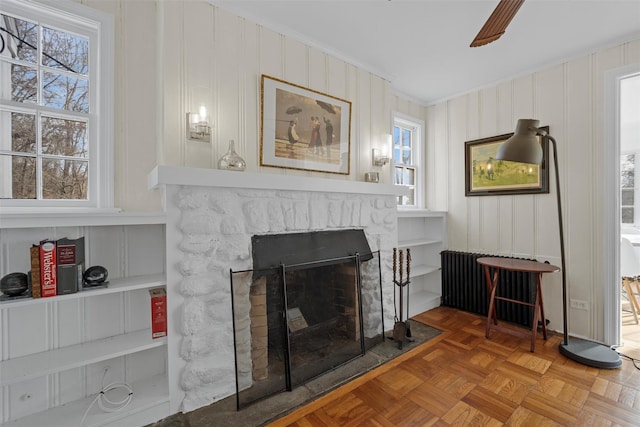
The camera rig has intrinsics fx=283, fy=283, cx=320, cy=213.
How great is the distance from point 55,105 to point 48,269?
1058 millimetres

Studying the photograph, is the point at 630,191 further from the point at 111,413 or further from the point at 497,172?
the point at 111,413

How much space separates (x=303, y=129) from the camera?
8.25 ft

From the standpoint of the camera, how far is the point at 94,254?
1.83 metres

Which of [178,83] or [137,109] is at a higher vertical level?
[178,83]

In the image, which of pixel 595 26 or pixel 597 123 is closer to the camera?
pixel 595 26

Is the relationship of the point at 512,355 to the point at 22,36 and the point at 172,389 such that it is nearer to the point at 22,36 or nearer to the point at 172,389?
the point at 172,389

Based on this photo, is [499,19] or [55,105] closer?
[499,19]

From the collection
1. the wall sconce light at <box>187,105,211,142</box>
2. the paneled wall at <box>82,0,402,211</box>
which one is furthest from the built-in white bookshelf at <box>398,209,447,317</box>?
the wall sconce light at <box>187,105,211,142</box>

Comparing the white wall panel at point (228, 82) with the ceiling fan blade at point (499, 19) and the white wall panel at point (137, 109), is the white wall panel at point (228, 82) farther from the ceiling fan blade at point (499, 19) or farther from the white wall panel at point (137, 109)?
the ceiling fan blade at point (499, 19)

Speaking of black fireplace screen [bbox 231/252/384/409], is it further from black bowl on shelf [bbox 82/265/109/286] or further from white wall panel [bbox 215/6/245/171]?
white wall panel [bbox 215/6/245/171]

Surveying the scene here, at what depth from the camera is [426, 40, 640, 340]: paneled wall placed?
104 inches

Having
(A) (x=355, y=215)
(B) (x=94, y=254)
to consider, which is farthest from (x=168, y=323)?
(A) (x=355, y=215)

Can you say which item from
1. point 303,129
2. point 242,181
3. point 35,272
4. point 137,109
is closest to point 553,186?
point 303,129

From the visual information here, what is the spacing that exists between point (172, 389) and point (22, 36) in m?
2.34
